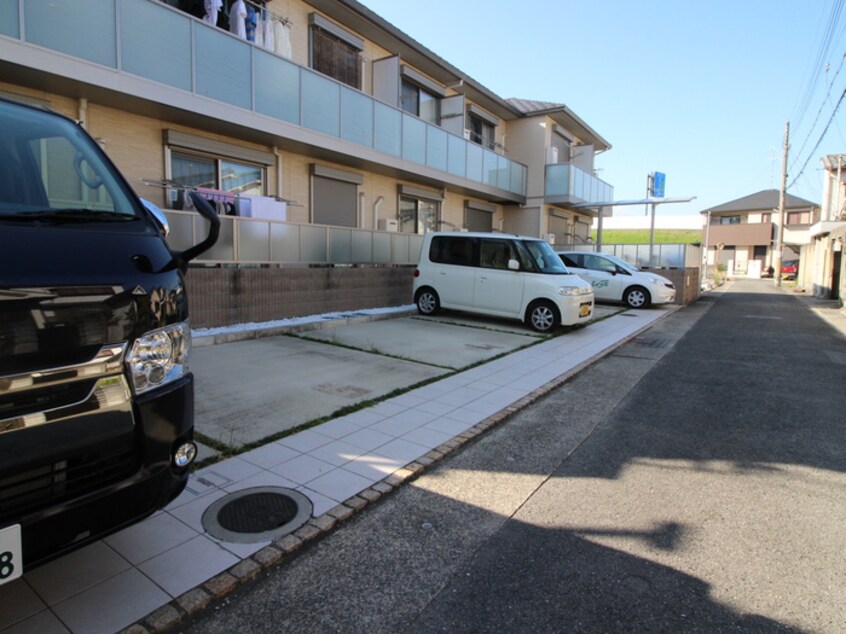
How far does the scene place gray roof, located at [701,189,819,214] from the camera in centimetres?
5068

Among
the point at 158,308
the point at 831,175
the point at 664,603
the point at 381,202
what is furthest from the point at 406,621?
the point at 831,175

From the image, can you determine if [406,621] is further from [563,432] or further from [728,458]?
[728,458]

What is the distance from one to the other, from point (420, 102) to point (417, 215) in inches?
133

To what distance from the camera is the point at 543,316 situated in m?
9.91

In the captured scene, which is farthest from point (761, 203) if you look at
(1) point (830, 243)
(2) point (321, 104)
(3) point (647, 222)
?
(2) point (321, 104)

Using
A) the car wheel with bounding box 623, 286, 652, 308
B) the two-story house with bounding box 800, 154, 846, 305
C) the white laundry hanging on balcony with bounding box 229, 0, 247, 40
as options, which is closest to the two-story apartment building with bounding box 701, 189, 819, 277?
the two-story house with bounding box 800, 154, 846, 305

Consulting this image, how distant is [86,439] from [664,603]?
2.65 meters

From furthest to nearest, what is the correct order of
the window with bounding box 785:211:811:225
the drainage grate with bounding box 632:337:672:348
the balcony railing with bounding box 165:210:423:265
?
the window with bounding box 785:211:811:225 → the drainage grate with bounding box 632:337:672:348 → the balcony railing with bounding box 165:210:423:265

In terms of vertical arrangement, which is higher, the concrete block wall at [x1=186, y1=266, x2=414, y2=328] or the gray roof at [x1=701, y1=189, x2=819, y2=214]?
the gray roof at [x1=701, y1=189, x2=819, y2=214]

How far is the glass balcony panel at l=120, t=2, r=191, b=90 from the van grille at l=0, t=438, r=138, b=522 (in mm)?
7296

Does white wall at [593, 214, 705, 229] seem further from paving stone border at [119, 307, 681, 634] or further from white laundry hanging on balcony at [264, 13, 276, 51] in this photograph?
paving stone border at [119, 307, 681, 634]

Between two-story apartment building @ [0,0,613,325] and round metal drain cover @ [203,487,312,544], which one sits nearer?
round metal drain cover @ [203,487,312,544]

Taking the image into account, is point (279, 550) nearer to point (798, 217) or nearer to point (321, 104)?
point (321, 104)

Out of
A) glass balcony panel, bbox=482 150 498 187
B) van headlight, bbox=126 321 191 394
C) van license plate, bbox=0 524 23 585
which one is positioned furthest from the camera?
glass balcony panel, bbox=482 150 498 187
